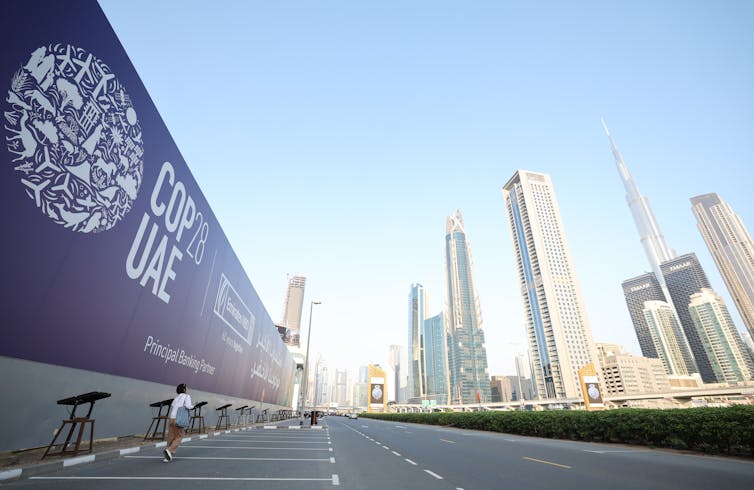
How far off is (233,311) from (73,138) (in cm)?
1634

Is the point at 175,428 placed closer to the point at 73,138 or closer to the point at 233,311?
the point at 73,138

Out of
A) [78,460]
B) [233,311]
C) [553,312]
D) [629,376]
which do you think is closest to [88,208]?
[78,460]

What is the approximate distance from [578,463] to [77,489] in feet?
36.6

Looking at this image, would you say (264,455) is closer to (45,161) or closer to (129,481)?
(129,481)

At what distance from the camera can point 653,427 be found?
49.6 feet

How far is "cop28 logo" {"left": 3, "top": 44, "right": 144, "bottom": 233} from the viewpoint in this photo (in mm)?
7199

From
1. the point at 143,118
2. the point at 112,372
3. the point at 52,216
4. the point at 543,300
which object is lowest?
the point at 112,372

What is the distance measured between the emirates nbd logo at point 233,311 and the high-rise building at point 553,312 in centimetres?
16948

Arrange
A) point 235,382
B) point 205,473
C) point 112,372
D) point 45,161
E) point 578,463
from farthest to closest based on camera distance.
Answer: point 235,382 → point 112,372 → point 578,463 → point 45,161 → point 205,473

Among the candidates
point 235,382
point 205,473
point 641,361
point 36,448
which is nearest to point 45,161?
point 36,448

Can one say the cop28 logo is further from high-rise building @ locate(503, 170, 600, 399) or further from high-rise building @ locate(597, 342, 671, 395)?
high-rise building @ locate(597, 342, 671, 395)

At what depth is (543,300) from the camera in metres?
183

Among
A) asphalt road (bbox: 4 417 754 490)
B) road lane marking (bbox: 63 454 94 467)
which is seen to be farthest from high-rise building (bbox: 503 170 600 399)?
road lane marking (bbox: 63 454 94 467)

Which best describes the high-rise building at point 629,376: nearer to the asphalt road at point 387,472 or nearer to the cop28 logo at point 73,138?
the asphalt road at point 387,472
